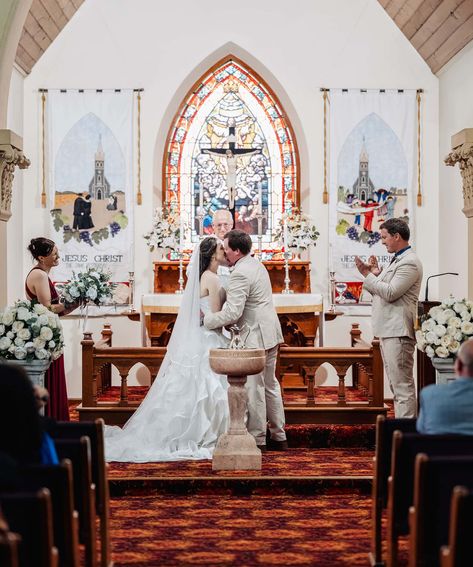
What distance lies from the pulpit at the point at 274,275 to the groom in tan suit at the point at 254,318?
3730 mm

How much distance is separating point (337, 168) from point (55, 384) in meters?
5.43

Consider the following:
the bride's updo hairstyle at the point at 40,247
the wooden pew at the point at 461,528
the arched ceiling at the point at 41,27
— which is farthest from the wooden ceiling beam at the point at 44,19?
A: the wooden pew at the point at 461,528

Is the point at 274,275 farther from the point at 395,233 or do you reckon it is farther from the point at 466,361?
the point at 466,361

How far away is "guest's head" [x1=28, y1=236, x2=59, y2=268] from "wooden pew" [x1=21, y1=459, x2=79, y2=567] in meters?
4.33

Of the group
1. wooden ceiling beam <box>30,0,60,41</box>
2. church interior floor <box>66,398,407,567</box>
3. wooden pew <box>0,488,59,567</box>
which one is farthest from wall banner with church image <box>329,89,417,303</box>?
wooden pew <box>0,488,59,567</box>

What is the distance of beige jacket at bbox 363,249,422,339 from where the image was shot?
7094mm

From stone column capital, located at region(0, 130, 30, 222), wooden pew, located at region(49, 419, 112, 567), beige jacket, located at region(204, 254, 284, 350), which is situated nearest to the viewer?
wooden pew, located at region(49, 419, 112, 567)

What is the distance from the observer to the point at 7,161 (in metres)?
7.61

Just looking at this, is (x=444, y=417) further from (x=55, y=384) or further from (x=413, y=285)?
(x=55, y=384)

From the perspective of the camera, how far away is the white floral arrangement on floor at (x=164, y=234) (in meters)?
11.0

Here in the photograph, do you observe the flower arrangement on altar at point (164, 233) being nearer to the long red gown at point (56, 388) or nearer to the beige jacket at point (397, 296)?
the long red gown at point (56, 388)

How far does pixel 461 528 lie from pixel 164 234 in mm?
8286

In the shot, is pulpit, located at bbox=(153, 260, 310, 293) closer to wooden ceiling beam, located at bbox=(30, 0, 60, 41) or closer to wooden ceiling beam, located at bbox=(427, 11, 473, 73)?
wooden ceiling beam, located at bbox=(427, 11, 473, 73)

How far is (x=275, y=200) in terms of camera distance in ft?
39.8
